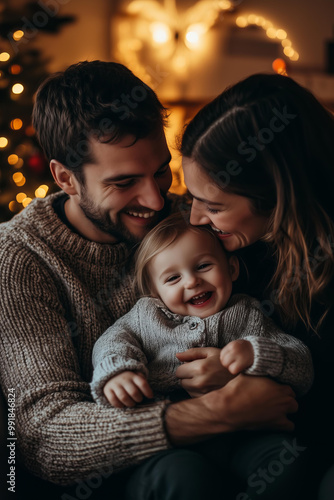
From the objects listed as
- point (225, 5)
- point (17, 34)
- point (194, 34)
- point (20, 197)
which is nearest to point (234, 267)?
point (20, 197)

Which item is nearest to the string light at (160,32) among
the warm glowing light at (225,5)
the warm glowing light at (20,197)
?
the warm glowing light at (225,5)

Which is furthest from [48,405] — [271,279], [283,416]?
[271,279]

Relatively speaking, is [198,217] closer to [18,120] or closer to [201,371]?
[201,371]

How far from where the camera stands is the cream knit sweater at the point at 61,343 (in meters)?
1.18

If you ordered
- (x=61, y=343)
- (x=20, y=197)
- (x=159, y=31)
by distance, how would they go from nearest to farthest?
(x=61, y=343) → (x=20, y=197) → (x=159, y=31)

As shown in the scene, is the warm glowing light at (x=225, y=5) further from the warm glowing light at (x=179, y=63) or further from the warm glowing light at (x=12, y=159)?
the warm glowing light at (x=12, y=159)

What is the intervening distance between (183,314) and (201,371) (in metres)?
0.21

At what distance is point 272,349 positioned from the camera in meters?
1.20

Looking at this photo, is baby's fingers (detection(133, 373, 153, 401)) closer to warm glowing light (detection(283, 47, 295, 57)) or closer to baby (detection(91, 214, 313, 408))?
baby (detection(91, 214, 313, 408))

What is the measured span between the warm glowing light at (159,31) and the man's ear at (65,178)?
9.69 feet

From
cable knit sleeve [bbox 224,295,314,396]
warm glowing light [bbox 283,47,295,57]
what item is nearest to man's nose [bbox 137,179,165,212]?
cable knit sleeve [bbox 224,295,314,396]

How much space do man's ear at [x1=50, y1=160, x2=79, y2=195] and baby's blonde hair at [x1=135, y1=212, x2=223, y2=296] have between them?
11.1 inches

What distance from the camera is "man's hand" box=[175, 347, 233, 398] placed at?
1.23m

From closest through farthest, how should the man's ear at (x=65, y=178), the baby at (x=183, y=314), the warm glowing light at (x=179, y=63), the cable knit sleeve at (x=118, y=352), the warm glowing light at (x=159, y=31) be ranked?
1. the cable knit sleeve at (x=118, y=352)
2. the baby at (x=183, y=314)
3. the man's ear at (x=65, y=178)
4. the warm glowing light at (x=159, y=31)
5. the warm glowing light at (x=179, y=63)
